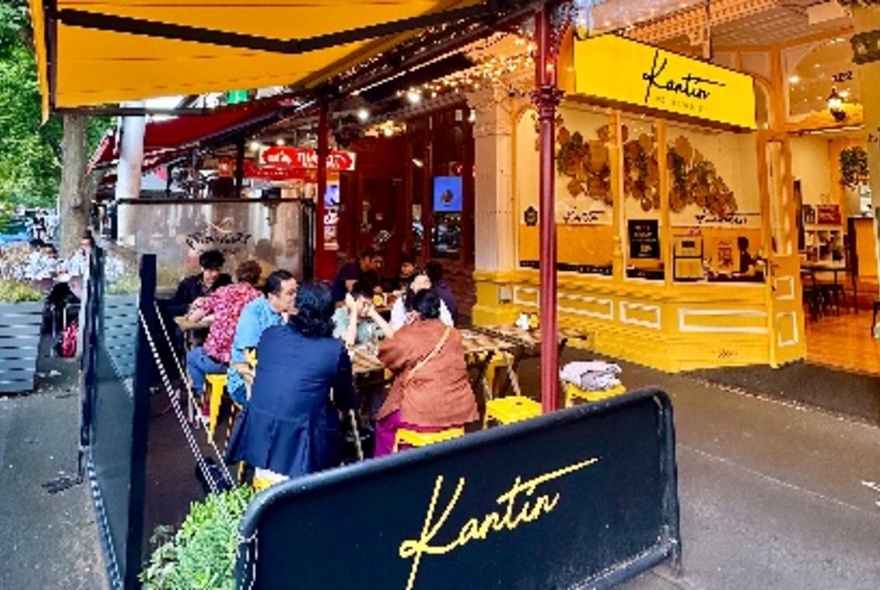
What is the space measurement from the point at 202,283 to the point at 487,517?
5.84 meters

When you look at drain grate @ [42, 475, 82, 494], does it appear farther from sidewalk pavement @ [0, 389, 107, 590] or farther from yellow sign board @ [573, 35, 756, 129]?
yellow sign board @ [573, 35, 756, 129]

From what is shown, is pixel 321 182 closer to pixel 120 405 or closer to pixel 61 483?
pixel 61 483

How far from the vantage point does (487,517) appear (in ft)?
8.43

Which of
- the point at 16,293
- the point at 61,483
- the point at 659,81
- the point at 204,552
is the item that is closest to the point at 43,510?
the point at 61,483

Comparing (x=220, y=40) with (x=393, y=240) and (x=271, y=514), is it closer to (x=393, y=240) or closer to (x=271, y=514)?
(x=271, y=514)

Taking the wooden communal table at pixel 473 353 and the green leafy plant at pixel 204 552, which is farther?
the wooden communal table at pixel 473 353

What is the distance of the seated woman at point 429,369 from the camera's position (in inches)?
161

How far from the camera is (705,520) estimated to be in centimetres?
419

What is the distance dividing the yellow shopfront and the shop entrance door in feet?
0.06

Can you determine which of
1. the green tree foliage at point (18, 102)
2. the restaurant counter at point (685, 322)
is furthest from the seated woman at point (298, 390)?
the green tree foliage at point (18, 102)

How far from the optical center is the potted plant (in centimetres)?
696

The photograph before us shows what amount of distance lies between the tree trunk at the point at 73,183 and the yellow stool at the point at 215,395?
802cm

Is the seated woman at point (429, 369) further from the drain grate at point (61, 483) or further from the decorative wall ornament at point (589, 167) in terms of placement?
the decorative wall ornament at point (589, 167)

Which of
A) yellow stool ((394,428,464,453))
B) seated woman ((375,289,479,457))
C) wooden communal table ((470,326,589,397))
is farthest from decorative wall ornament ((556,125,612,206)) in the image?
yellow stool ((394,428,464,453))
